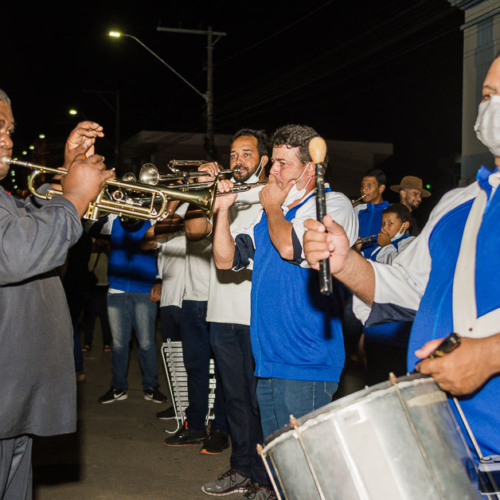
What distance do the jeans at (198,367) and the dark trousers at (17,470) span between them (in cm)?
276

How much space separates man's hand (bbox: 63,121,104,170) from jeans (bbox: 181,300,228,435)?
224 cm

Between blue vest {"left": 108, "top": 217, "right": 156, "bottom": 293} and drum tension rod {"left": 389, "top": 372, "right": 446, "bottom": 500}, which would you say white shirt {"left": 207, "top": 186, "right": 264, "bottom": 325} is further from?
drum tension rod {"left": 389, "top": 372, "right": 446, "bottom": 500}

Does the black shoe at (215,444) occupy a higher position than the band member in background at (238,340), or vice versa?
the band member in background at (238,340)

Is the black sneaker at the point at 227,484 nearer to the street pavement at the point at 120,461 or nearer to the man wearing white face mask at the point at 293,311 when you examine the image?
the street pavement at the point at 120,461

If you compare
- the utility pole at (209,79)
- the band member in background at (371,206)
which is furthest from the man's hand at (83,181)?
the utility pole at (209,79)

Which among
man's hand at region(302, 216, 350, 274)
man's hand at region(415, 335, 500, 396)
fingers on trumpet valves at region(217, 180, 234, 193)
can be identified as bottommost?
man's hand at region(415, 335, 500, 396)

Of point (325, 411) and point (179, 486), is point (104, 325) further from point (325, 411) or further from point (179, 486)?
point (325, 411)

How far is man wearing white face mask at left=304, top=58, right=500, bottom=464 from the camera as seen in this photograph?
5.35 ft

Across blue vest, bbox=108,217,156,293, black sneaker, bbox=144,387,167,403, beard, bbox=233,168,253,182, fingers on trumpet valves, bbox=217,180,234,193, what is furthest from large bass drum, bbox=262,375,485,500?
black sneaker, bbox=144,387,167,403

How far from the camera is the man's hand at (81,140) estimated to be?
11.8 feet

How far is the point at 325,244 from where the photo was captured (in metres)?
1.81

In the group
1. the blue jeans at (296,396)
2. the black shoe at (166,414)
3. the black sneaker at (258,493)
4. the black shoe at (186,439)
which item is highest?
the blue jeans at (296,396)

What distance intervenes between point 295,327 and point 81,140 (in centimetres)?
175

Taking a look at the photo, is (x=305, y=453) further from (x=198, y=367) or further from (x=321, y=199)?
(x=198, y=367)
